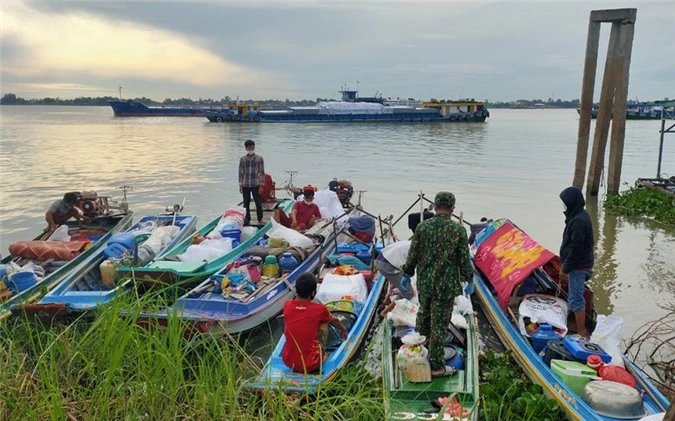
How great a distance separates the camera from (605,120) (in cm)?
1480

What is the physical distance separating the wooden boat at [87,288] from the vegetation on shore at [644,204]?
1161 centimetres

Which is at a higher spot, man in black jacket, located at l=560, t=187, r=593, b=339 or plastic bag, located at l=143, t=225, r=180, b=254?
man in black jacket, located at l=560, t=187, r=593, b=339

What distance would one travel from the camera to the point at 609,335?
546cm

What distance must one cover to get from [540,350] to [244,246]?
504 centimetres

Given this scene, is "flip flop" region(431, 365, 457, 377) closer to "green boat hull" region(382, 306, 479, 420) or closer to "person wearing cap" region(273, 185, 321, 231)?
"green boat hull" region(382, 306, 479, 420)

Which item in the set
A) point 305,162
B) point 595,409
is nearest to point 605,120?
point 595,409

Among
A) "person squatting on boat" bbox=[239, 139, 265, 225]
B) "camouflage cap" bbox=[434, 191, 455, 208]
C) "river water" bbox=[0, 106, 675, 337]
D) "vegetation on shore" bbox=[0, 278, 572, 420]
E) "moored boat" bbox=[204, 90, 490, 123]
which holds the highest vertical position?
"moored boat" bbox=[204, 90, 490, 123]

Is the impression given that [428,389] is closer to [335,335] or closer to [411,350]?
[411,350]

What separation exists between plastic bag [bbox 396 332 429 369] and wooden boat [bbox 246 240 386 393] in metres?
0.68

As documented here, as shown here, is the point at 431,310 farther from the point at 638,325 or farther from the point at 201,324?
the point at 638,325

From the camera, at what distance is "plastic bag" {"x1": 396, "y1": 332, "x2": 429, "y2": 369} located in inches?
191

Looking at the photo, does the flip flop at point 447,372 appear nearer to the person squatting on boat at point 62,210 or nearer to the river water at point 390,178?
the river water at point 390,178

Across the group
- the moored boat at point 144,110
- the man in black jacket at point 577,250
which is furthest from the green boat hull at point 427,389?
the moored boat at point 144,110

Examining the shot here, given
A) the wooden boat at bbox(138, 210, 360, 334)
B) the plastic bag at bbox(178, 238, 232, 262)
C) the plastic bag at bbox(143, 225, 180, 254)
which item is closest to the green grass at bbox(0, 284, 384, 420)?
the wooden boat at bbox(138, 210, 360, 334)
